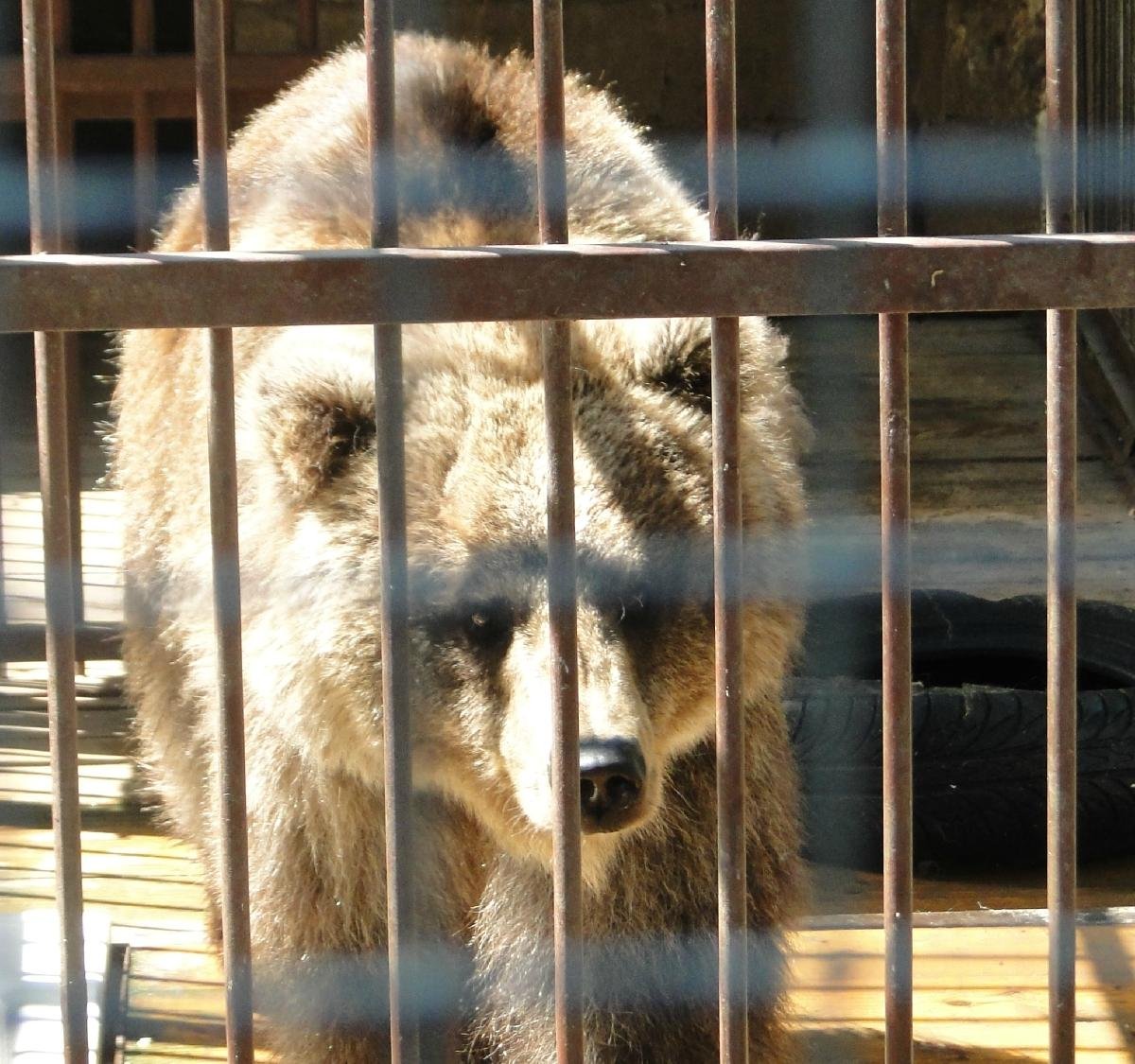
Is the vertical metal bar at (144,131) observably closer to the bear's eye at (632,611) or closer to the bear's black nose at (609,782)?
the bear's eye at (632,611)

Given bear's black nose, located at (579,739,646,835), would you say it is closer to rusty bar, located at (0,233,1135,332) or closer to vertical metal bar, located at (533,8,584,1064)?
vertical metal bar, located at (533,8,584,1064)

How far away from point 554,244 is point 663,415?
93 centimetres

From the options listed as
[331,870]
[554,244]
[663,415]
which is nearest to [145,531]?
[331,870]

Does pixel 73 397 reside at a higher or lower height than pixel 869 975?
higher

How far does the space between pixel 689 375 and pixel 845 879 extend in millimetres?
1784

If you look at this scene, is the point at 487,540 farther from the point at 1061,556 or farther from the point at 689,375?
the point at 1061,556

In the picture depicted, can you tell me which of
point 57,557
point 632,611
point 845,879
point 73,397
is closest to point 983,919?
point 845,879

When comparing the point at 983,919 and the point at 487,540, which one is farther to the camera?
the point at 983,919

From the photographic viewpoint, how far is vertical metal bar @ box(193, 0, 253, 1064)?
2256 mm

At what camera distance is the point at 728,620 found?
91.1 inches

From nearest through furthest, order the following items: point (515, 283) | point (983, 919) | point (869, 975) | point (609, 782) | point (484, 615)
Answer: point (515, 283), point (609, 782), point (484, 615), point (869, 975), point (983, 919)

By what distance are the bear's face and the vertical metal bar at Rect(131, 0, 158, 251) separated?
7.28 ft

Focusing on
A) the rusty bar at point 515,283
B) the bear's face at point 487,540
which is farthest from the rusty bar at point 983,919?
the rusty bar at point 515,283

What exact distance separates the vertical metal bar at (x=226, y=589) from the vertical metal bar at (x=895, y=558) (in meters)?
0.86
